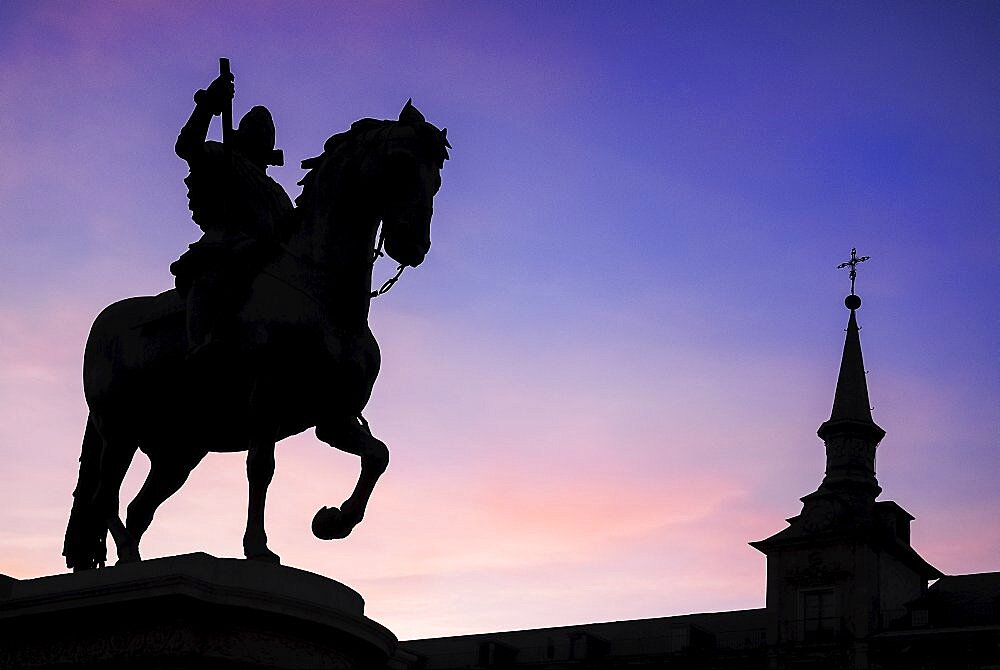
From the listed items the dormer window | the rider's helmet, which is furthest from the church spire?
the rider's helmet

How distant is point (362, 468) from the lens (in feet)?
37.7

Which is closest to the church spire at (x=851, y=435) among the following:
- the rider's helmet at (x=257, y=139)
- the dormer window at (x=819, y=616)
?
the dormer window at (x=819, y=616)

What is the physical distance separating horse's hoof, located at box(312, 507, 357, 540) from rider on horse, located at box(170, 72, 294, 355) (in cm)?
148

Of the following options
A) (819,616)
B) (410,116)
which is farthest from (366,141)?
(819,616)

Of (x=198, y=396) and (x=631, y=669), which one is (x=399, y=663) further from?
(x=631, y=669)

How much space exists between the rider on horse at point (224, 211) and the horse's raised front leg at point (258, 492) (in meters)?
0.82

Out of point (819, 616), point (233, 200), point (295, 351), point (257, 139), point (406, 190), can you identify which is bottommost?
point (295, 351)

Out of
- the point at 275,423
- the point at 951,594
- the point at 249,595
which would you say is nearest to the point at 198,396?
the point at 275,423

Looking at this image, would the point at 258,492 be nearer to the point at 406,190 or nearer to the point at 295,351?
the point at 295,351

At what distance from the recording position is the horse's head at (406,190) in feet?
36.8

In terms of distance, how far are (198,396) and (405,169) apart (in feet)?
7.49

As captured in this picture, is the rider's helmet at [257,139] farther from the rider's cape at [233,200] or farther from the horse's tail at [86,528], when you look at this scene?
the horse's tail at [86,528]

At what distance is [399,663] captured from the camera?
38.1 feet

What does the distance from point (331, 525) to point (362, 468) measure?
0.50m
